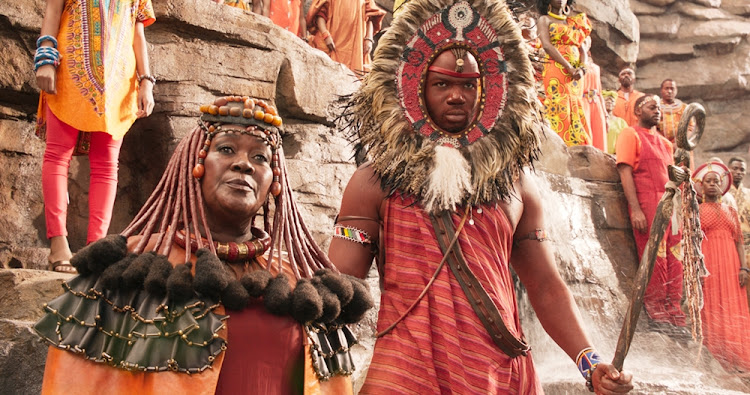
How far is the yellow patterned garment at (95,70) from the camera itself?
170 inches

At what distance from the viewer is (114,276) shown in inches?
93.8

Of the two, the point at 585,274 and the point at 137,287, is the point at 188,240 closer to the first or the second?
the point at 137,287

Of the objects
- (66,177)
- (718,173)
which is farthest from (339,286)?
(718,173)

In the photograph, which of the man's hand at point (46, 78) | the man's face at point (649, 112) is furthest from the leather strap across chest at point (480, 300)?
the man's face at point (649, 112)

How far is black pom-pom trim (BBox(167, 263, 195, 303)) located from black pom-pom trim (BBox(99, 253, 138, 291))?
14 centimetres

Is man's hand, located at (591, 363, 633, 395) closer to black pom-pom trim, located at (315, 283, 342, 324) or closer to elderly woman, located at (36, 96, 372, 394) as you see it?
elderly woman, located at (36, 96, 372, 394)

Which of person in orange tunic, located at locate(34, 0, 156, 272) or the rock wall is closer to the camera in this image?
person in orange tunic, located at locate(34, 0, 156, 272)

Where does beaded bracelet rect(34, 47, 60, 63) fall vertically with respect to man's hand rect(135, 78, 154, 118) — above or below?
above

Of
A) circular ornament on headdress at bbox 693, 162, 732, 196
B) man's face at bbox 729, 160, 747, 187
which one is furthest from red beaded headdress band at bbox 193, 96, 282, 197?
man's face at bbox 729, 160, 747, 187

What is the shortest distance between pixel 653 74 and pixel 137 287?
62.8 ft

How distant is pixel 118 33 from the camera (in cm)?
455

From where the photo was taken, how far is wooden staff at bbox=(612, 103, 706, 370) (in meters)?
3.02

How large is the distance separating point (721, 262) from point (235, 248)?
27.7 feet

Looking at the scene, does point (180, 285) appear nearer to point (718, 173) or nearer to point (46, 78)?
point (46, 78)
